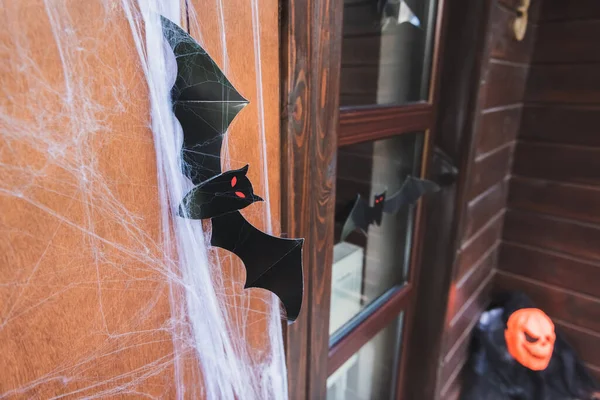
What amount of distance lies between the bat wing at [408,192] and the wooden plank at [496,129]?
9.6 inches

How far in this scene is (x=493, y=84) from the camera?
1.29 m

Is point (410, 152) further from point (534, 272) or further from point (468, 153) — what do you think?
point (534, 272)

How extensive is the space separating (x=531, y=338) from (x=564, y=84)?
1.04 metres

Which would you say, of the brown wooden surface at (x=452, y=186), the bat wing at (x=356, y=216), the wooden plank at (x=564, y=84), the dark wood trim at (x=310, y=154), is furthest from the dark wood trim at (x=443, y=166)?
Answer: the wooden plank at (x=564, y=84)

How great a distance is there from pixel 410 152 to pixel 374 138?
0.90 ft

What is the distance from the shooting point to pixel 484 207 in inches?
59.0

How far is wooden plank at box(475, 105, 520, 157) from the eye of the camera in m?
1.28

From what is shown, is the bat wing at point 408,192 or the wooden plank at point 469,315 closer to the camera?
the bat wing at point 408,192

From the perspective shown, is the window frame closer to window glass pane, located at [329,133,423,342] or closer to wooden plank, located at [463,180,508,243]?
window glass pane, located at [329,133,423,342]

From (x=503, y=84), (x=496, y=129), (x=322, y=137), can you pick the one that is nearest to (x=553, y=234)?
(x=496, y=129)

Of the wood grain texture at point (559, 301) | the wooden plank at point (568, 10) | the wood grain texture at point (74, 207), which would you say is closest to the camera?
the wood grain texture at point (74, 207)

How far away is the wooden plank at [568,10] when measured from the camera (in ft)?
4.70

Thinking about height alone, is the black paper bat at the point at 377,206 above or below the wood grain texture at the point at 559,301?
above

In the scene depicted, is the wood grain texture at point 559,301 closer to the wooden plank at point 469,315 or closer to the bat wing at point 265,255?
the wooden plank at point 469,315
